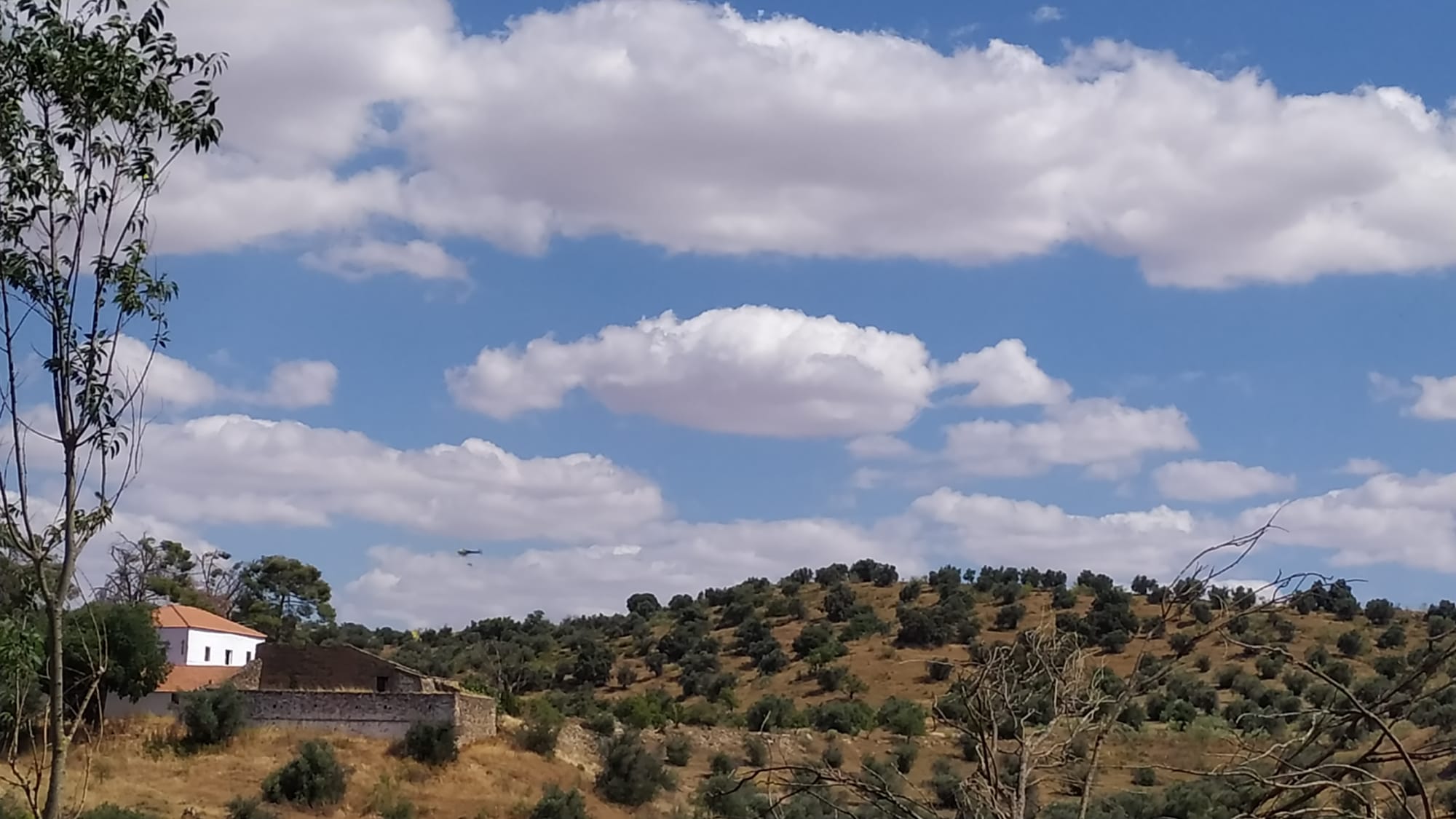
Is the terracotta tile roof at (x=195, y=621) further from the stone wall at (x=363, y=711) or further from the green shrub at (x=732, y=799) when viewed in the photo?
the green shrub at (x=732, y=799)

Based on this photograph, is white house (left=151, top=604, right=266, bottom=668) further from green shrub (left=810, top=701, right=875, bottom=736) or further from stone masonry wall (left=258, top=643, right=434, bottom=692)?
green shrub (left=810, top=701, right=875, bottom=736)

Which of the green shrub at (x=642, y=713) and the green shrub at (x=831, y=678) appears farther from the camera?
the green shrub at (x=831, y=678)

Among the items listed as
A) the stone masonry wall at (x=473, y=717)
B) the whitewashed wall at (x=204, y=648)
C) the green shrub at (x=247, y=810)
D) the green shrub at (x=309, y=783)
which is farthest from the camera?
the whitewashed wall at (x=204, y=648)

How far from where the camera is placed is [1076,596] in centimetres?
7781

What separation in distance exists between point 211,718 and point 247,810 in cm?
675

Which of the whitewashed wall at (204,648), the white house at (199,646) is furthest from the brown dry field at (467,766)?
the whitewashed wall at (204,648)

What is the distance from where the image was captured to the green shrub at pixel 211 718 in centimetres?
4569

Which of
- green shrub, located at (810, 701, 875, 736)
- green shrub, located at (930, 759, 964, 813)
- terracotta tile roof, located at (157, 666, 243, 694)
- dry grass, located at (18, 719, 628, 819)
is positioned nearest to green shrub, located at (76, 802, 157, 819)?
dry grass, located at (18, 719, 628, 819)

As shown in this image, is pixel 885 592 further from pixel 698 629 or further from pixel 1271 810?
pixel 1271 810

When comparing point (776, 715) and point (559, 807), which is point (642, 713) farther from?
point (559, 807)

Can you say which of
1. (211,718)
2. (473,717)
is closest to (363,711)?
(473,717)

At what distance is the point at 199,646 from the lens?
6306cm

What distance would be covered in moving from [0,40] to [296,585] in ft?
285

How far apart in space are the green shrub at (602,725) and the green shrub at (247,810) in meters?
13.7
